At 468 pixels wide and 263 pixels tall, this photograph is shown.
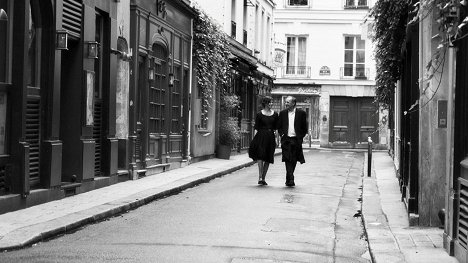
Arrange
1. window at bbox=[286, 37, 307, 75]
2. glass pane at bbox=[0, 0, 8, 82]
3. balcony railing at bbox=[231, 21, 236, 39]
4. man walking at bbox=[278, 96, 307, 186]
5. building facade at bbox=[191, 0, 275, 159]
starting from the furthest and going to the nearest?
window at bbox=[286, 37, 307, 75] → balcony railing at bbox=[231, 21, 236, 39] → building facade at bbox=[191, 0, 275, 159] → man walking at bbox=[278, 96, 307, 186] → glass pane at bbox=[0, 0, 8, 82]

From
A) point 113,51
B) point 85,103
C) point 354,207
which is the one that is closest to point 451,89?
point 354,207

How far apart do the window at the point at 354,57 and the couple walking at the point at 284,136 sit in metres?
29.0

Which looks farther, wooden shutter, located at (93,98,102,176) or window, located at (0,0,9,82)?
wooden shutter, located at (93,98,102,176)

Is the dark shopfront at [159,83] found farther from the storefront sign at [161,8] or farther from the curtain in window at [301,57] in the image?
the curtain in window at [301,57]

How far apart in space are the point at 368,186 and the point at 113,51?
18.9 feet

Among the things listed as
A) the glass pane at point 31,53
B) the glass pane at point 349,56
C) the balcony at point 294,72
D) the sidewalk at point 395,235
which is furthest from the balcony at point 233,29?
the glass pane at point 31,53

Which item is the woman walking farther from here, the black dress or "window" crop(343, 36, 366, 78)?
"window" crop(343, 36, 366, 78)

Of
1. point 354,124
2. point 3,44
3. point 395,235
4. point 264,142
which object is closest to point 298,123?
point 264,142

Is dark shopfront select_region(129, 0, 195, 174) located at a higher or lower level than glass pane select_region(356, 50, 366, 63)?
lower

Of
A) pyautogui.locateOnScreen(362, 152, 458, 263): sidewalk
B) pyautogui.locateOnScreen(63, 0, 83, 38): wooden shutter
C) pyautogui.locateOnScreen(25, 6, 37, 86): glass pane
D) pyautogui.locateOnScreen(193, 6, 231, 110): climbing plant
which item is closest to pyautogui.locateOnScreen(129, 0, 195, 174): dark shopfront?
pyautogui.locateOnScreen(193, 6, 231, 110): climbing plant

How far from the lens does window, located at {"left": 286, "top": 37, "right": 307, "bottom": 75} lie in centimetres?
4553

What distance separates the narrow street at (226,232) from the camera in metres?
7.58

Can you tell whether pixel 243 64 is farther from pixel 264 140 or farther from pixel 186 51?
pixel 264 140

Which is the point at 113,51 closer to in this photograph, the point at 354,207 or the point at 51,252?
the point at 354,207
